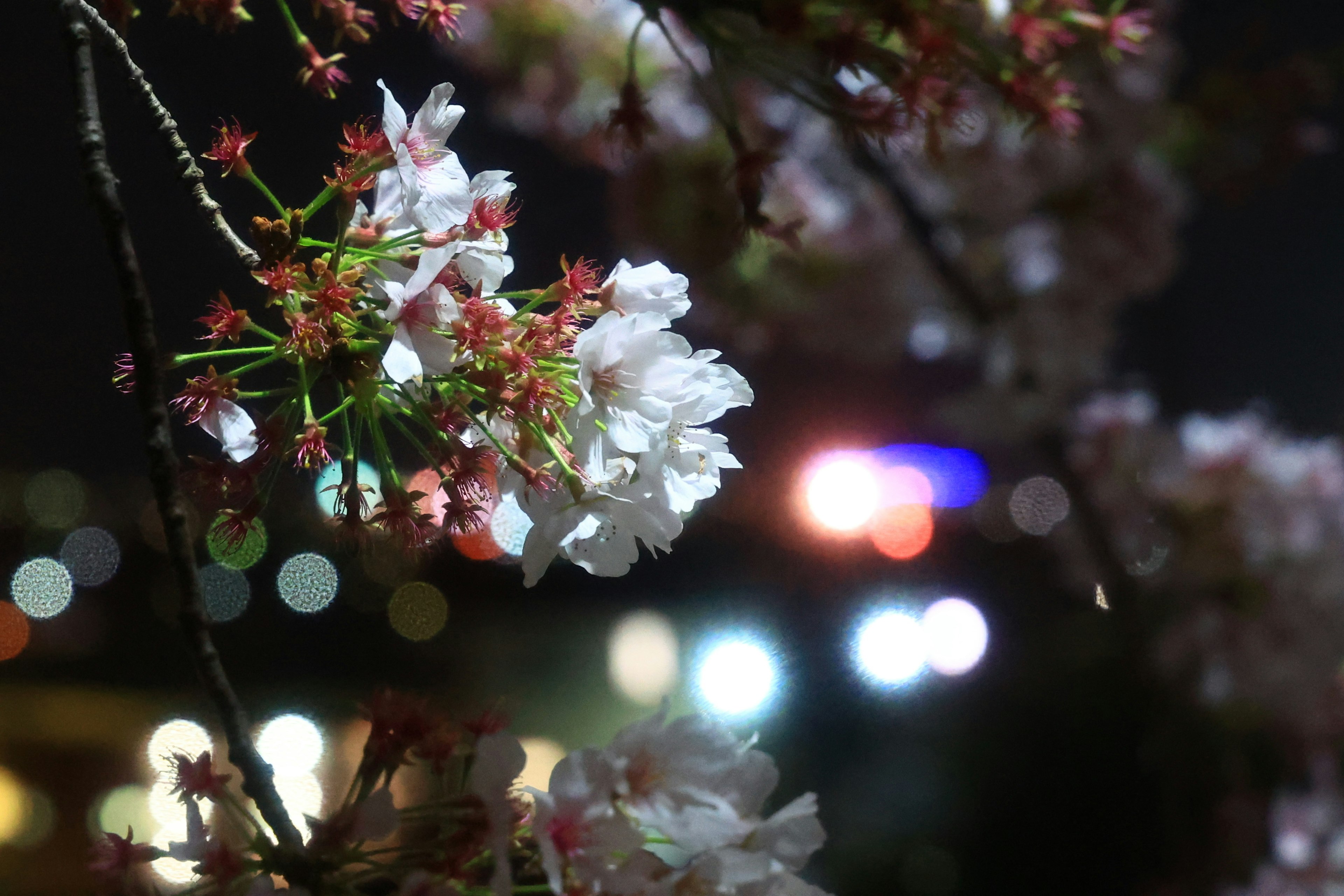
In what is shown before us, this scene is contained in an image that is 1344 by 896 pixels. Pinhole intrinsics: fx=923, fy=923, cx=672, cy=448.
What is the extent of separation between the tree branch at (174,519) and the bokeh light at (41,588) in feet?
0.95

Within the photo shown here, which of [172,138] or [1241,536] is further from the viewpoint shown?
[1241,536]

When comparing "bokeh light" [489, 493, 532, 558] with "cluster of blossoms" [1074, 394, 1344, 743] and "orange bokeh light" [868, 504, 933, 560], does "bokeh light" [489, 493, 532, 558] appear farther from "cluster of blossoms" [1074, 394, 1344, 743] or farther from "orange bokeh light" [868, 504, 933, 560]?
"cluster of blossoms" [1074, 394, 1344, 743]

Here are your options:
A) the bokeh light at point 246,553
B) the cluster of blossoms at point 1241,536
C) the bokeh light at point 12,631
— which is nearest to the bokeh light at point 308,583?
the bokeh light at point 246,553

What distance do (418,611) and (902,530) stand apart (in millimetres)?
374

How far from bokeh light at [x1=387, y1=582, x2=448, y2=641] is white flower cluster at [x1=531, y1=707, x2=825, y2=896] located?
285 millimetres

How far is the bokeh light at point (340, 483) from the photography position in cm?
29

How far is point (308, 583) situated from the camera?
525mm

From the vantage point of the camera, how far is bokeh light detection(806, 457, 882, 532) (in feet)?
2.32

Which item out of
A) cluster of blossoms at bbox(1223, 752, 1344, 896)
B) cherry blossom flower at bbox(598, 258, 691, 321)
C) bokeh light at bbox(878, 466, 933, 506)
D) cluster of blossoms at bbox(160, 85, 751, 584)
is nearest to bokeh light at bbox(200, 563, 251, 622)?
cluster of blossoms at bbox(160, 85, 751, 584)

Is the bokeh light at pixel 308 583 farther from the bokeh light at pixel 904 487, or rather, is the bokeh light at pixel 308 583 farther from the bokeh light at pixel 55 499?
the bokeh light at pixel 904 487

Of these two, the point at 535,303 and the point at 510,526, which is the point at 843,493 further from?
the point at 535,303

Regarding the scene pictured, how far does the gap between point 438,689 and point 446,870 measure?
273 millimetres

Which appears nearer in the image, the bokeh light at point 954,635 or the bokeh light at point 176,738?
the bokeh light at point 176,738

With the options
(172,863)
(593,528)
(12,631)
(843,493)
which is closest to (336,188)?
(593,528)
